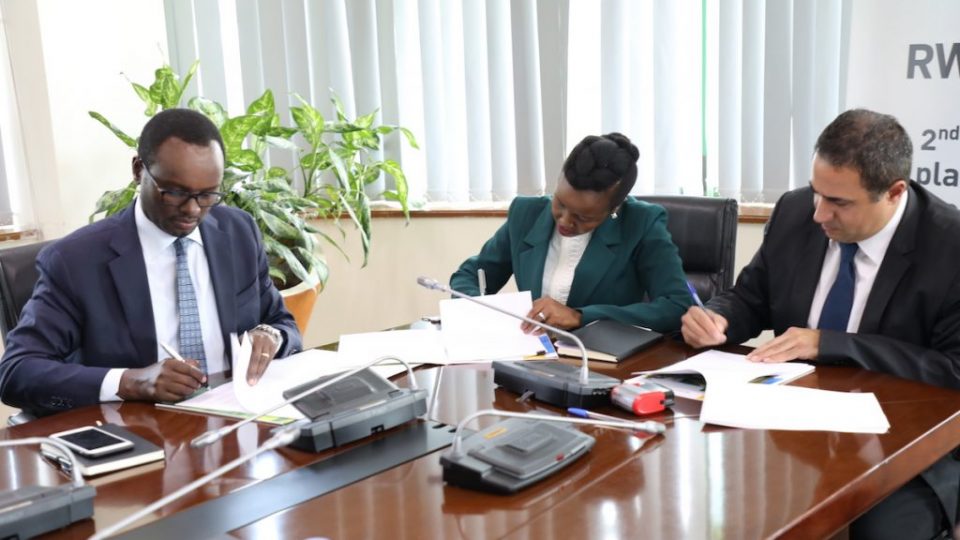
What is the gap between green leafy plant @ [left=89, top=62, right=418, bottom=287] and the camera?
3.25 m

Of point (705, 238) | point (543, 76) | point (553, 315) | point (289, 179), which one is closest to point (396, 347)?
point (553, 315)

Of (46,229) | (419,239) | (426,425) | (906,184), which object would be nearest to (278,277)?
(419,239)

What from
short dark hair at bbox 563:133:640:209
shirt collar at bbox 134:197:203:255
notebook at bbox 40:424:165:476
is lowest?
notebook at bbox 40:424:165:476

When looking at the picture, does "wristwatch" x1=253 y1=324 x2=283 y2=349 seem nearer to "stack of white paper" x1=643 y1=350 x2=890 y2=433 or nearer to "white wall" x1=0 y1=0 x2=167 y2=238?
"stack of white paper" x1=643 y1=350 x2=890 y2=433

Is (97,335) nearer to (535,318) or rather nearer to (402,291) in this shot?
(535,318)

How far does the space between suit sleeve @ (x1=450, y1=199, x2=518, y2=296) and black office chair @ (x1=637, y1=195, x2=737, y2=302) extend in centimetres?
46

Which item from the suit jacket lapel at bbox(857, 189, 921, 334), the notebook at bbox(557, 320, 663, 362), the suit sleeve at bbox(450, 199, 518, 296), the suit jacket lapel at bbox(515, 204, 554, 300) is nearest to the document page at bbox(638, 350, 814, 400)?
the notebook at bbox(557, 320, 663, 362)

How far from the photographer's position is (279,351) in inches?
79.1

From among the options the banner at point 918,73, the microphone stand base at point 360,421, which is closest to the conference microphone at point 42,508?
the microphone stand base at point 360,421

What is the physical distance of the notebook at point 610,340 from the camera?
74.9 inches

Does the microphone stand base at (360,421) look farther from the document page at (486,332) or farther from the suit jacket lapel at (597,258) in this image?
the suit jacket lapel at (597,258)

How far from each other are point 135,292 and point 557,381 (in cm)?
96

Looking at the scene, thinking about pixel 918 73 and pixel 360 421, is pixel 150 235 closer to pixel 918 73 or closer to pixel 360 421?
pixel 360 421

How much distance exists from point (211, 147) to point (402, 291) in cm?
213
